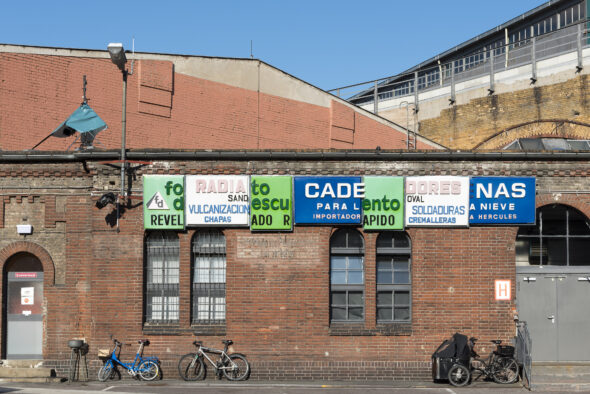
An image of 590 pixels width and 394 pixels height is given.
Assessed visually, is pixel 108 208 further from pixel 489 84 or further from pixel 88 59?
pixel 489 84

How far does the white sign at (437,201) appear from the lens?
17.6m

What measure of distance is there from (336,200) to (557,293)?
5.76m

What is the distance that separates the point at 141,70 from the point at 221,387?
12.6m

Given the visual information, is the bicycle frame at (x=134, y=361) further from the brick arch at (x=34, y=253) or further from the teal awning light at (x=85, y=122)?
the teal awning light at (x=85, y=122)

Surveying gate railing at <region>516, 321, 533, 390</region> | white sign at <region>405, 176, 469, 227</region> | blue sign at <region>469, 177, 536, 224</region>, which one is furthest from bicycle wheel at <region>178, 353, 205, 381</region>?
gate railing at <region>516, 321, 533, 390</region>

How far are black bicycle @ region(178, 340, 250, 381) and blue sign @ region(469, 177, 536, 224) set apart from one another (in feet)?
20.4

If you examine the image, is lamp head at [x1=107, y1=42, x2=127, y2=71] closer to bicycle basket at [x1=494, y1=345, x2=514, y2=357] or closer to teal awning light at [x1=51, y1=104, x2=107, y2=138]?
teal awning light at [x1=51, y1=104, x2=107, y2=138]

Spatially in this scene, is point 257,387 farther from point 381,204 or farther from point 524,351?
point 524,351

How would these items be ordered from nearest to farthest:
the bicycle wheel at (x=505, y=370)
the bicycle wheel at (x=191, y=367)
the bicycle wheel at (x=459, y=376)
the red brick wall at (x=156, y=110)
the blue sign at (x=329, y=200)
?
the bicycle wheel at (x=459, y=376) < the bicycle wheel at (x=505, y=370) < the bicycle wheel at (x=191, y=367) < the blue sign at (x=329, y=200) < the red brick wall at (x=156, y=110)

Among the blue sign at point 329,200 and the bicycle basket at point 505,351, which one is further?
the blue sign at point 329,200

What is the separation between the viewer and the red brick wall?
23.7m

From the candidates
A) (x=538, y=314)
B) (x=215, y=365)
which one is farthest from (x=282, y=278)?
(x=538, y=314)

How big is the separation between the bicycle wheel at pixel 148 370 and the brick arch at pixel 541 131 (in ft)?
63.2

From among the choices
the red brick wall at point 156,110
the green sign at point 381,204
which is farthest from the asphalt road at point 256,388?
the red brick wall at point 156,110
